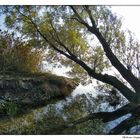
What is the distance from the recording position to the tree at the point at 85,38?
5062 millimetres

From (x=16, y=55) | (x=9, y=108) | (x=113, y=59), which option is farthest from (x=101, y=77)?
(x=9, y=108)

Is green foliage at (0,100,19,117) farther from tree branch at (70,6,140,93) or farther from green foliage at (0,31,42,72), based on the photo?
tree branch at (70,6,140,93)

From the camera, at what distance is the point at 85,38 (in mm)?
5148

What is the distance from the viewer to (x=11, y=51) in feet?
16.8

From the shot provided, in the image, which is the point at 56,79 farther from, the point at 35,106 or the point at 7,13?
the point at 7,13

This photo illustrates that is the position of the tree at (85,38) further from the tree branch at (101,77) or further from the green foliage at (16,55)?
the green foliage at (16,55)

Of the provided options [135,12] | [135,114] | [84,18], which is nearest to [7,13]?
[84,18]

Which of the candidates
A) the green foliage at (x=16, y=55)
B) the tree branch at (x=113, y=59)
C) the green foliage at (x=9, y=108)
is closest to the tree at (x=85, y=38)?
the tree branch at (x=113, y=59)

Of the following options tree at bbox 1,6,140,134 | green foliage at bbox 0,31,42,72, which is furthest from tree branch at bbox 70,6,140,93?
green foliage at bbox 0,31,42,72

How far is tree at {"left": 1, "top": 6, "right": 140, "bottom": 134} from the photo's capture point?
16.6 ft

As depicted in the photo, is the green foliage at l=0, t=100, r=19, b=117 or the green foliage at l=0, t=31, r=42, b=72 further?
the green foliage at l=0, t=31, r=42, b=72

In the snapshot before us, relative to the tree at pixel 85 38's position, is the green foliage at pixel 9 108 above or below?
below

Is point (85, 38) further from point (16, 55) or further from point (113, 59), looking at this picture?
point (16, 55)

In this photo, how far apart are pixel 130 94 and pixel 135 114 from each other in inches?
10.3
